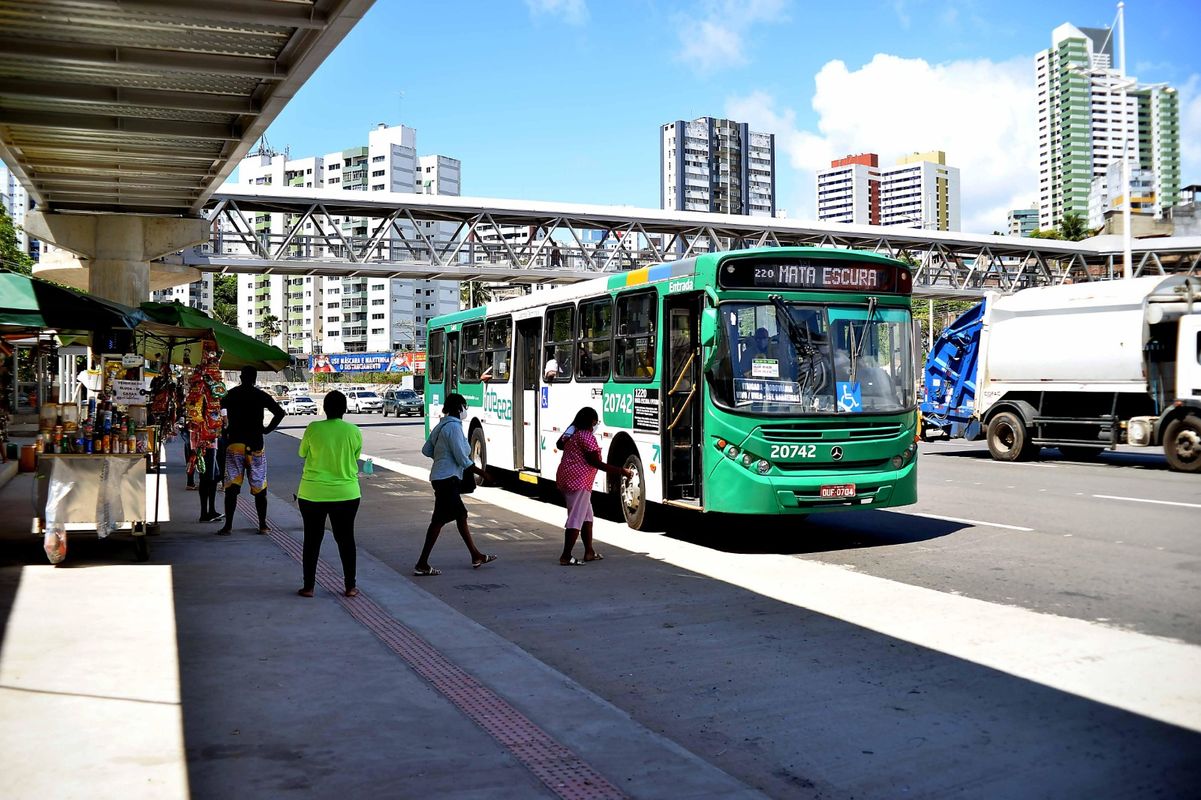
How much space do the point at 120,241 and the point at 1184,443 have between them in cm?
2261

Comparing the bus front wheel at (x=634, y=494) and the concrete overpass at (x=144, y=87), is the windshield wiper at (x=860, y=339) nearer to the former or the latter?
the bus front wheel at (x=634, y=494)

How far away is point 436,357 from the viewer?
22609 mm

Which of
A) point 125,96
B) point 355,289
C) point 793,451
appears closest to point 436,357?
point 125,96

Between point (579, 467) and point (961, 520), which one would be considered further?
point (961, 520)

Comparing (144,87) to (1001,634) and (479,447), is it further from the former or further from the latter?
(1001,634)

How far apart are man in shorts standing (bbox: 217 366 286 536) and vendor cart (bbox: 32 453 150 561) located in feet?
6.84

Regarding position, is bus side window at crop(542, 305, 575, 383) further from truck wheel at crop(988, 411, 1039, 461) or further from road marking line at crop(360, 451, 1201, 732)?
truck wheel at crop(988, 411, 1039, 461)

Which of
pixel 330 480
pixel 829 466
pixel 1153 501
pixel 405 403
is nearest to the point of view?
pixel 330 480

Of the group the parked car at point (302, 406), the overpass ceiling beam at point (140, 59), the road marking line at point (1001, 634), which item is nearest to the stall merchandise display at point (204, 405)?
the overpass ceiling beam at point (140, 59)

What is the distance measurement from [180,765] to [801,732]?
10.6 ft

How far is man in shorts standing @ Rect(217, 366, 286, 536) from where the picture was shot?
13.1 meters

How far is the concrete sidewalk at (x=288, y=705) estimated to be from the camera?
5.11 meters

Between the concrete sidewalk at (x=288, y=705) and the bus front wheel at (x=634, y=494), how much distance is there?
170 inches

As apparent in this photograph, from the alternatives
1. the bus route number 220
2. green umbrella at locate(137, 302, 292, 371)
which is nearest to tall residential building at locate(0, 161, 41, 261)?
green umbrella at locate(137, 302, 292, 371)
